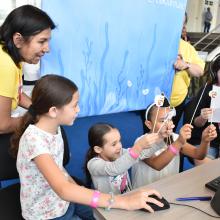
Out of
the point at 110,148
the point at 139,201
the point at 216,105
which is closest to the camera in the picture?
the point at 139,201

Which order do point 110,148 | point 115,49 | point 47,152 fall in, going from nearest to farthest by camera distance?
point 47,152 < point 110,148 < point 115,49

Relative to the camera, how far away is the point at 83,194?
0.84m

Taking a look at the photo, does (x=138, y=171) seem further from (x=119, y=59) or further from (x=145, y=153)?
(x=119, y=59)

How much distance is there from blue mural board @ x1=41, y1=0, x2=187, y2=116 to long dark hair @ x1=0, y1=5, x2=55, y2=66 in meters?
0.45

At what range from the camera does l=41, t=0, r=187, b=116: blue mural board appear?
1737 mm

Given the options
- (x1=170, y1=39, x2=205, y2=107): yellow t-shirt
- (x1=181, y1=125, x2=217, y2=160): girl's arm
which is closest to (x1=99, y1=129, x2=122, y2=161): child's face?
(x1=181, y1=125, x2=217, y2=160): girl's arm

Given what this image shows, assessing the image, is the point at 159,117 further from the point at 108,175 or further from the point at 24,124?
the point at 24,124

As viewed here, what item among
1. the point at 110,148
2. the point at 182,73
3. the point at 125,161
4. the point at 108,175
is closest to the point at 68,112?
the point at 125,161

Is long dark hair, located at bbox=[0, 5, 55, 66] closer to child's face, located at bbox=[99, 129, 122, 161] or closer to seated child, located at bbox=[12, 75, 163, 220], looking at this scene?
seated child, located at bbox=[12, 75, 163, 220]

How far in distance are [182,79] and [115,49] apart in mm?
721

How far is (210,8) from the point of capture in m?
9.95

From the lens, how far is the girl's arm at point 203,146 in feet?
4.11

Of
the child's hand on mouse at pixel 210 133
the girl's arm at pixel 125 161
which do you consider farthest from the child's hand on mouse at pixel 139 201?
the child's hand on mouse at pixel 210 133

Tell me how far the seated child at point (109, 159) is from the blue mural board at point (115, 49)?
544 millimetres
